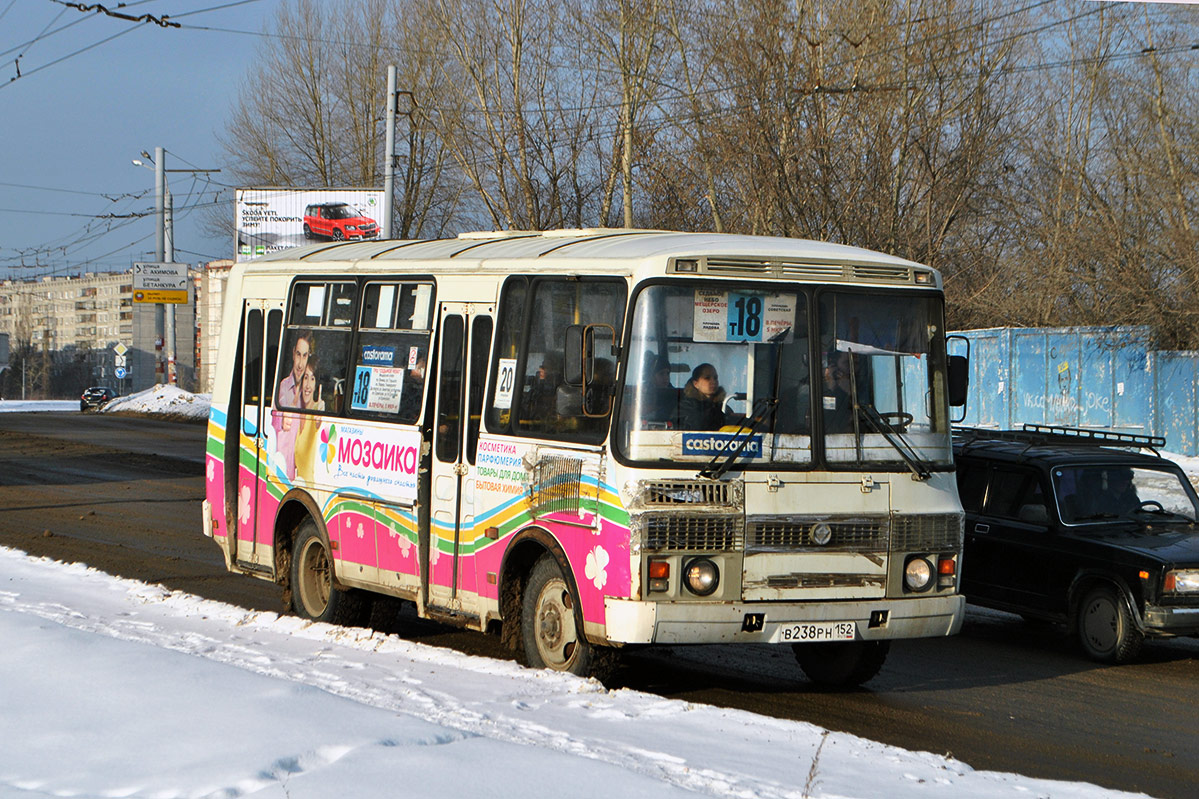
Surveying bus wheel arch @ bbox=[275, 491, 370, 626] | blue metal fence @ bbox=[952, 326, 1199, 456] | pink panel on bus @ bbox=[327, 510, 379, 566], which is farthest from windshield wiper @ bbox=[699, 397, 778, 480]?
blue metal fence @ bbox=[952, 326, 1199, 456]

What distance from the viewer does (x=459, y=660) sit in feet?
29.8

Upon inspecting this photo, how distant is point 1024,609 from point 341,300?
617 cm

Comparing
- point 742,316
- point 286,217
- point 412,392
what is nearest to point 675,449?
point 742,316

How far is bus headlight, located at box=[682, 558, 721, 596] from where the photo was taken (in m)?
8.02

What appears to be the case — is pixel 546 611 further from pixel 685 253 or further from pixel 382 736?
pixel 382 736

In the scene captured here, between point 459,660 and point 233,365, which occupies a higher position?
point 233,365

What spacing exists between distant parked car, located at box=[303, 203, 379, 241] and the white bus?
41534 mm

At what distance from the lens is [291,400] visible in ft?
38.1

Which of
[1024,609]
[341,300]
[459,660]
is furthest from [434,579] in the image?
[1024,609]

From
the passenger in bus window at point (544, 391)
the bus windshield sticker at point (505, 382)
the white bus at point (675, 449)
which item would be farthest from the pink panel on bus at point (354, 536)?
the passenger in bus window at point (544, 391)

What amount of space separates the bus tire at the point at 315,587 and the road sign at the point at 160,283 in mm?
49282

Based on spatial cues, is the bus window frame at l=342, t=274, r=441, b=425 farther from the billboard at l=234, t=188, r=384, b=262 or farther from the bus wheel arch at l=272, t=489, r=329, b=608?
the billboard at l=234, t=188, r=384, b=262

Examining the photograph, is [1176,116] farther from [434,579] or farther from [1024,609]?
[434,579]

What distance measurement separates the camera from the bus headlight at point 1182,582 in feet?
33.9
